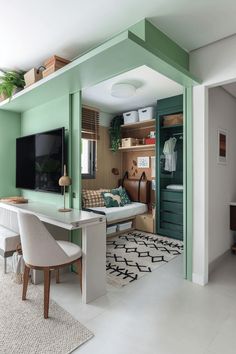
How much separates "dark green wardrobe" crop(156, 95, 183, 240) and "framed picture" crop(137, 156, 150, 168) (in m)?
0.54

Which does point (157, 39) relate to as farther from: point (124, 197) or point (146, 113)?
point (124, 197)

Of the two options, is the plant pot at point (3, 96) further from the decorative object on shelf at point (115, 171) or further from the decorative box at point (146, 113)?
the decorative object on shelf at point (115, 171)

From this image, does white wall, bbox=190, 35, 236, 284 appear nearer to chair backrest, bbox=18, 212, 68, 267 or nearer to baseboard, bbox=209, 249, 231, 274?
baseboard, bbox=209, 249, 231, 274

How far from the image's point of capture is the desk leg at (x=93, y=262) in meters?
2.12

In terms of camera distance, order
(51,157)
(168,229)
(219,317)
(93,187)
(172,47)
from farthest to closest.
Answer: (93,187), (168,229), (51,157), (172,47), (219,317)

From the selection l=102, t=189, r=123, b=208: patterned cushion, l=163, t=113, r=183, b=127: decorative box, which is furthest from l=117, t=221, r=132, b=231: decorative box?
l=163, t=113, r=183, b=127: decorative box

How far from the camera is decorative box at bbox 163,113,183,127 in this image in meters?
4.03

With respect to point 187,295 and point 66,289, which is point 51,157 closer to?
point 66,289

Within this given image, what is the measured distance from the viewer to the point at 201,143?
2430mm

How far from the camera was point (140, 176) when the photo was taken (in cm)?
499

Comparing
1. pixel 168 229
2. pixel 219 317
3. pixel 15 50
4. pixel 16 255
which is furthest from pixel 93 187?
pixel 219 317

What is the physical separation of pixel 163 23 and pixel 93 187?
3.34 m

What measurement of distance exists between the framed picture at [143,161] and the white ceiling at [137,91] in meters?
1.05

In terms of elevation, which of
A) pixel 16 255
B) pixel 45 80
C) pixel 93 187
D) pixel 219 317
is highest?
pixel 45 80
